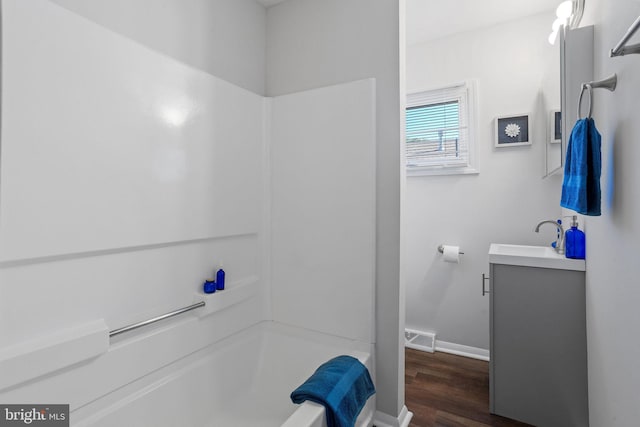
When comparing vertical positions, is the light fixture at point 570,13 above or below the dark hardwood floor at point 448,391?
above

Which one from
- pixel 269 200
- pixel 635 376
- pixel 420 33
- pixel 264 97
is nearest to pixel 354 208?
pixel 269 200

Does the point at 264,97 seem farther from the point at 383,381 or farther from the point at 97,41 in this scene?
the point at 383,381

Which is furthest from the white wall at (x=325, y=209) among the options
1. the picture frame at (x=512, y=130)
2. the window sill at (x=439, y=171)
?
the picture frame at (x=512, y=130)

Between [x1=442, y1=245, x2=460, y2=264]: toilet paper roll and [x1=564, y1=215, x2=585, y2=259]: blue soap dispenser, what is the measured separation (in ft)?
2.83

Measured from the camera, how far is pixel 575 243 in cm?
171

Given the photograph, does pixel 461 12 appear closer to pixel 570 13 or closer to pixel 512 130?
pixel 570 13

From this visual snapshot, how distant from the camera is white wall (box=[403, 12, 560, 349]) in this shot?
7.71 ft

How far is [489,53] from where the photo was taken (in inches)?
98.7

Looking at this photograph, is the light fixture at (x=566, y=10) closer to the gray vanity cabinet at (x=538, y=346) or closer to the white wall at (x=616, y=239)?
the white wall at (x=616, y=239)

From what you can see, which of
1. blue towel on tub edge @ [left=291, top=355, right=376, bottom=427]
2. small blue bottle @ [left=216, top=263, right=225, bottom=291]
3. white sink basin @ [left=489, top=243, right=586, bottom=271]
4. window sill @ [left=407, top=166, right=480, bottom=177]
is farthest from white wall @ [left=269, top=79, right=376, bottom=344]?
window sill @ [left=407, top=166, right=480, bottom=177]

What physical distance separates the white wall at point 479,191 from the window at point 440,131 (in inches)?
3.3

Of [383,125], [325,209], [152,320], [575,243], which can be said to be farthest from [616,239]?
[152,320]

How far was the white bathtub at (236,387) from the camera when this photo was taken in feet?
4.11

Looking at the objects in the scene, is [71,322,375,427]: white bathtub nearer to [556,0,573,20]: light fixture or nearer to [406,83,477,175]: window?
[406,83,477,175]: window
